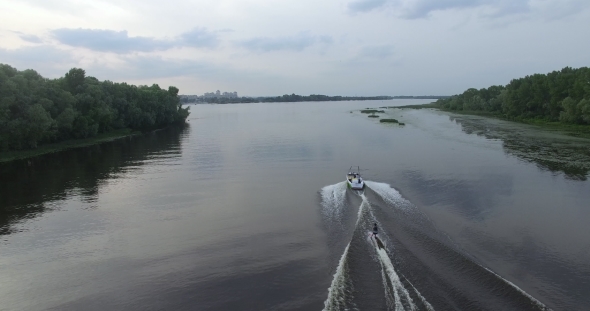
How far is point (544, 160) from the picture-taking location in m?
49.4

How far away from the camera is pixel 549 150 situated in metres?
56.7

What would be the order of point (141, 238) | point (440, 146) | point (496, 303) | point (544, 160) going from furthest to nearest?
point (440, 146), point (544, 160), point (141, 238), point (496, 303)

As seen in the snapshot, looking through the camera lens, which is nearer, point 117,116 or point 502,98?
point 117,116

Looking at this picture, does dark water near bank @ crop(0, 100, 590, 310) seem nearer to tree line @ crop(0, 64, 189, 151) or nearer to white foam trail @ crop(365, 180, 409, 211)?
white foam trail @ crop(365, 180, 409, 211)

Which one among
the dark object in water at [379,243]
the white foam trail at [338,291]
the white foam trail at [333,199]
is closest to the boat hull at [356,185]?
the white foam trail at [333,199]

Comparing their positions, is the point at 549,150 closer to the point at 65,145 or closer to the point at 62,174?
the point at 62,174

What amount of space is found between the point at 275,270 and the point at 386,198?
14700 mm

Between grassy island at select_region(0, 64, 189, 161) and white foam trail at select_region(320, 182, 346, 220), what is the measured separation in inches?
1741

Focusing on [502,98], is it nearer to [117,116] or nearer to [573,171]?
[573,171]

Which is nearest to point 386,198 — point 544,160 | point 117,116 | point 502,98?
point 544,160

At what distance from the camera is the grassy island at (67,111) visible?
181 feet

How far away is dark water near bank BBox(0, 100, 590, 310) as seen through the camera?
18.6 meters

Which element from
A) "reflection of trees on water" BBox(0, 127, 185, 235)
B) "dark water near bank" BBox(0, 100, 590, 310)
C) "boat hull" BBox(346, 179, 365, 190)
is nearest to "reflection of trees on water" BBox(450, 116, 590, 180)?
"dark water near bank" BBox(0, 100, 590, 310)

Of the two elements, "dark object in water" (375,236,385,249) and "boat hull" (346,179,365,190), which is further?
"boat hull" (346,179,365,190)
